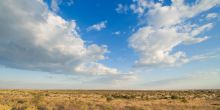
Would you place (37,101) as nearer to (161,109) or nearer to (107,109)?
(107,109)

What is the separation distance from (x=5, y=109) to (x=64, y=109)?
16.2ft

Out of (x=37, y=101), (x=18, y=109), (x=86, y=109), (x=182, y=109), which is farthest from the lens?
Result: (x=37, y=101)

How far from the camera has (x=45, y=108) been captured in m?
21.8

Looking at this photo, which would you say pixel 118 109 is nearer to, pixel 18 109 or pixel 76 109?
pixel 76 109

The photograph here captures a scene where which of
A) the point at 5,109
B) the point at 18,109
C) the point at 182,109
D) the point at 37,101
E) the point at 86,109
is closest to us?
the point at 5,109

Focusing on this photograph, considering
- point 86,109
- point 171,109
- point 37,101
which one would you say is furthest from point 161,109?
point 37,101

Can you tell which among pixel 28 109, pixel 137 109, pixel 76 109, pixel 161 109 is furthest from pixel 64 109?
pixel 161 109

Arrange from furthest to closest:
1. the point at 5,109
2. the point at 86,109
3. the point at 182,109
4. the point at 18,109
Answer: the point at 182,109, the point at 86,109, the point at 18,109, the point at 5,109

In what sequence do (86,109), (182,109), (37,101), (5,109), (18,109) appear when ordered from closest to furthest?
1. (5,109)
2. (18,109)
3. (86,109)
4. (182,109)
5. (37,101)

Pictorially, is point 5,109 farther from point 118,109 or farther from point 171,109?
point 171,109

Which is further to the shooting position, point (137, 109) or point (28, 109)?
point (137, 109)

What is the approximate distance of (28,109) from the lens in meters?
19.6

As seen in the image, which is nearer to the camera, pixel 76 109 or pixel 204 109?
pixel 76 109

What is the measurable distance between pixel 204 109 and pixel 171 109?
347 centimetres
